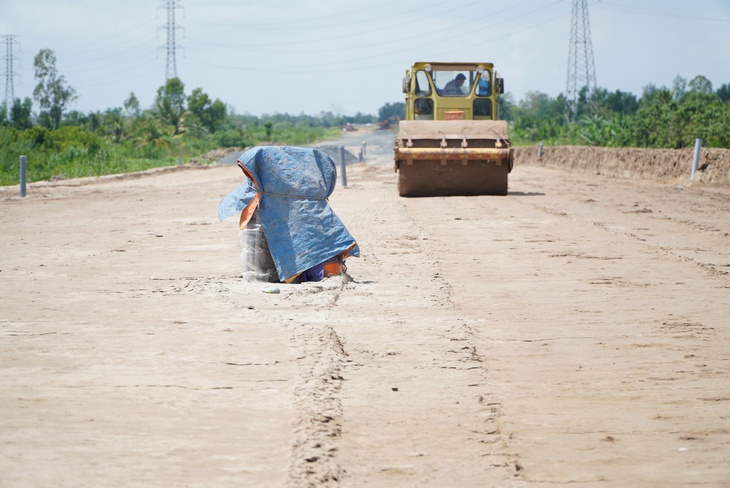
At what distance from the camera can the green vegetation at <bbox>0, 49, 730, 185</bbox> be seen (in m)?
35.3

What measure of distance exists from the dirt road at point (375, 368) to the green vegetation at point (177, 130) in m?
22.4

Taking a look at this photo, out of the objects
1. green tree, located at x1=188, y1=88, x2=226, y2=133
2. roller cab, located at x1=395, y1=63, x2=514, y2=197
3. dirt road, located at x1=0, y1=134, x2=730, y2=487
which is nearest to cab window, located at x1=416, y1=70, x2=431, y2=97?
roller cab, located at x1=395, y1=63, x2=514, y2=197

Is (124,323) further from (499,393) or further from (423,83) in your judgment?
(423,83)

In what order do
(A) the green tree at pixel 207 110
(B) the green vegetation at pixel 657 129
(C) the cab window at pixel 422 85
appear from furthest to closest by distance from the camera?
(A) the green tree at pixel 207 110
(B) the green vegetation at pixel 657 129
(C) the cab window at pixel 422 85

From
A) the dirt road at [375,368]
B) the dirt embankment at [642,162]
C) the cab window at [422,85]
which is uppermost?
the cab window at [422,85]

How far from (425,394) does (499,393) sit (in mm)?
431

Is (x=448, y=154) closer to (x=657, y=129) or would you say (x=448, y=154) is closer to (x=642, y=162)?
(x=642, y=162)

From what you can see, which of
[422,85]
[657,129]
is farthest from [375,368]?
[657,129]

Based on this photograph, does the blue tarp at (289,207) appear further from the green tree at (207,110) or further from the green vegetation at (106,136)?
the green tree at (207,110)

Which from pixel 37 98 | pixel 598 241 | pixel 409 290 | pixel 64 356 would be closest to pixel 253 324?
pixel 64 356

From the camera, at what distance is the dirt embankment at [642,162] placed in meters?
27.1

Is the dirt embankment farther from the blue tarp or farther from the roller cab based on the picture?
the blue tarp

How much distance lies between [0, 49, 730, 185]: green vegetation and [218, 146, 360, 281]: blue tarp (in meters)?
23.4

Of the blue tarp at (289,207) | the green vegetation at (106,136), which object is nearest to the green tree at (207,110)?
the green vegetation at (106,136)
